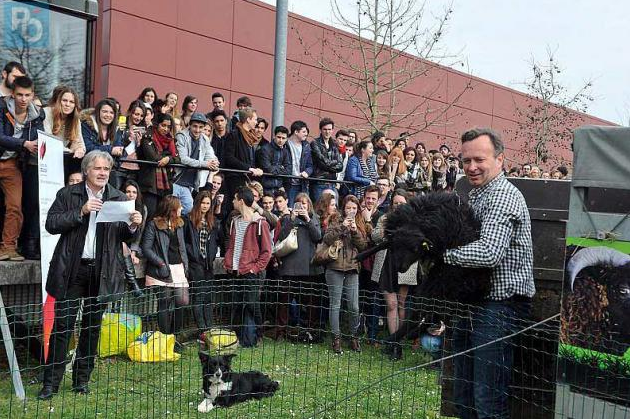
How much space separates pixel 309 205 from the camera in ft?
32.5

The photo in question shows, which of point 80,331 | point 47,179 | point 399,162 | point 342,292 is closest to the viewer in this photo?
point 80,331

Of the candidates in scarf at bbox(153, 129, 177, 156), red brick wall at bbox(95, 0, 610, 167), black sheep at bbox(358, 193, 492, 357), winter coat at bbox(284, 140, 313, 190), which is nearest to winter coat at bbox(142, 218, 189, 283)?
scarf at bbox(153, 129, 177, 156)

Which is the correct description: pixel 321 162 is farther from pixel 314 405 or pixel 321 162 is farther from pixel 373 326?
pixel 314 405

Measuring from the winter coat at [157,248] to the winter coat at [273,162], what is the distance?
88.4 inches

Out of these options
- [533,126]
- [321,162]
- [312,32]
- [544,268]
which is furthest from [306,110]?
[544,268]

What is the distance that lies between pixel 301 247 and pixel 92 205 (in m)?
3.89

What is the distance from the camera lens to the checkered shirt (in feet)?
14.5

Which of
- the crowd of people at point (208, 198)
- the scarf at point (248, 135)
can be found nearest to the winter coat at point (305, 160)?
the crowd of people at point (208, 198)

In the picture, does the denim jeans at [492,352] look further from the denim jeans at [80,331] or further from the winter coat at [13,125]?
the winter coat at [13,125]

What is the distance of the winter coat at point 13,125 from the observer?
7574 mm

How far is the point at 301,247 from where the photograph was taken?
Result: 9.82m

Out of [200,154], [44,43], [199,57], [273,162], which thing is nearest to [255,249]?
[200,154]

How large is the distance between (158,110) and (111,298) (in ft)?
14.4

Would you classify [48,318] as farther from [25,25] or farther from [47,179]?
[25,25]
